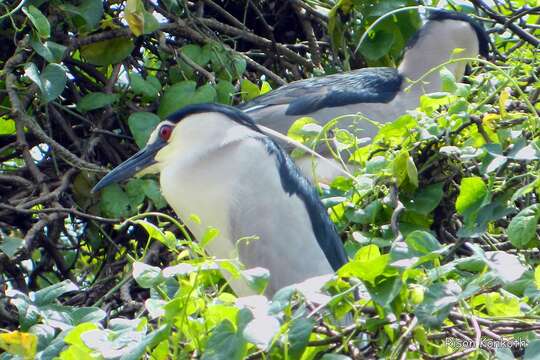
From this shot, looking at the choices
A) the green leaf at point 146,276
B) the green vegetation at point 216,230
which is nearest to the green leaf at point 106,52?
the green vegetation at point 216,230

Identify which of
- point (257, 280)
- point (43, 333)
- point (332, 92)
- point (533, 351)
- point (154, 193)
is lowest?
point (332, 92)

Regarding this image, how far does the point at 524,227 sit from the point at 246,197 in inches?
35.8

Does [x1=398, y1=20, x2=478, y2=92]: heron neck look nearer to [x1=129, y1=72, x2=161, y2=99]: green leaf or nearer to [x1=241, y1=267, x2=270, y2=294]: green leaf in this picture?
[x1=129, y1=72, x2=161, y2=99]: green leaf

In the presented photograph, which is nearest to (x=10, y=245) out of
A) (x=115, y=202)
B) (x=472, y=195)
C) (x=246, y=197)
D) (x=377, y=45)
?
(x=115, y=202)

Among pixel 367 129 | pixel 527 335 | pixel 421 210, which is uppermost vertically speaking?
pixel 527 335

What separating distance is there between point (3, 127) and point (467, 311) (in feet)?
6.41

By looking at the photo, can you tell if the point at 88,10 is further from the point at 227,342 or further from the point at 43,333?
the point at 227,342

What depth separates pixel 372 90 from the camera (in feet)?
13.8

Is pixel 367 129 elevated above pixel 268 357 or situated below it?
below

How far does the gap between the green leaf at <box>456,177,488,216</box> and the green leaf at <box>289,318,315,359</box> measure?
828mm

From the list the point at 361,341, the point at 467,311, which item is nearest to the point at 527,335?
the point at 467,311

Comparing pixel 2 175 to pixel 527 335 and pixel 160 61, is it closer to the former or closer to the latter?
pixel 160 61

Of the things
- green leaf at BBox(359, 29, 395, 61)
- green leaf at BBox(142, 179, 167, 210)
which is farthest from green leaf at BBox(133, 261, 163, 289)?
green leaf at BBox(359, 29, 395, 61)

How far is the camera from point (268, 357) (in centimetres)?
196
